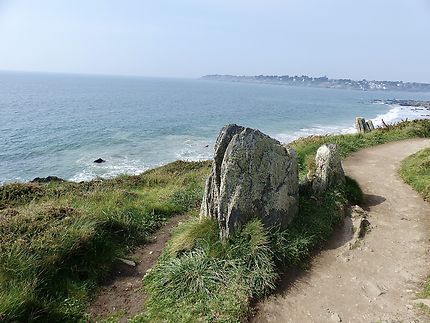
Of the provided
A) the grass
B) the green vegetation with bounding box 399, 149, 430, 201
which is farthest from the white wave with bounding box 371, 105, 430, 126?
the grass

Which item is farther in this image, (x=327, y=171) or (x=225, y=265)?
(x=327, y=171)

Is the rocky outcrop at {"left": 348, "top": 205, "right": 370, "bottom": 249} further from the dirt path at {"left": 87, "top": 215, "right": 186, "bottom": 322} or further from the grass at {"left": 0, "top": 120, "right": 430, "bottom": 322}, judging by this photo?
the dirt path at {"left": 87, "top": 215, "right": 186, "bottom": 322}

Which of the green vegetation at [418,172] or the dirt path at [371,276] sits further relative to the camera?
the green vegetation at [418,172]

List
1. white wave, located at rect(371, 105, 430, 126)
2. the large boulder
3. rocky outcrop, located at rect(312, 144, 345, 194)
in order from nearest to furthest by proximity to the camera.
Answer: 1. the large boulder
2. rocky outcrop, located at rect(312, 144, 345, 194)
3. white wave, located at rect(371, 105, 430, 126)

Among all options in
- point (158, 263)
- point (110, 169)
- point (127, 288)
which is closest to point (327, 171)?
point (158, 263)

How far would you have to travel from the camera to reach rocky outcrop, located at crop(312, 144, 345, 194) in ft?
39.9

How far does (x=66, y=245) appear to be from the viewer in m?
9.39

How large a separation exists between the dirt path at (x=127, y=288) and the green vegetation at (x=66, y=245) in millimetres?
291

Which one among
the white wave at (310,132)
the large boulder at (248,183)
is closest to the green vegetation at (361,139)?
the large boulder at (248,183)

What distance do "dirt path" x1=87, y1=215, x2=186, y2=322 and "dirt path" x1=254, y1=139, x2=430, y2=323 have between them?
9.55 ft

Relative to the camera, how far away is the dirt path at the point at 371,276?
25.0 ft

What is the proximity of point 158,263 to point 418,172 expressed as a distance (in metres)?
11.6

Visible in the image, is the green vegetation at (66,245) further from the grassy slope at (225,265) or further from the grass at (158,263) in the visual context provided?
the grassy slope at (225,265)

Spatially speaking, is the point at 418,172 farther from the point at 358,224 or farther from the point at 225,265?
the point at 225,265
